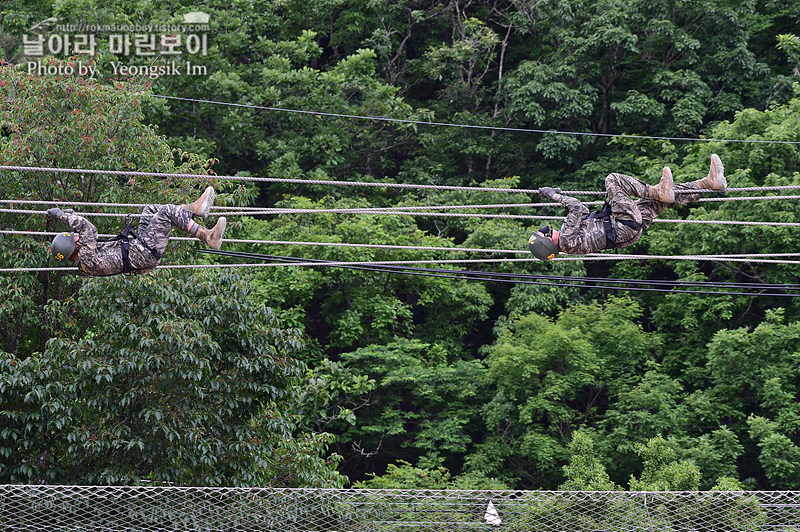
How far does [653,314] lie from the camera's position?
16.7 m

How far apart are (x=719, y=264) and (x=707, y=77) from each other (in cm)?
405

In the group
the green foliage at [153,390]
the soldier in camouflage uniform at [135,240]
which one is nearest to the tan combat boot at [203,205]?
the soldier in camouflage uniform at [135,240]

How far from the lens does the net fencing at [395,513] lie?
6750mm

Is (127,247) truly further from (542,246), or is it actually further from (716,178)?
(716,178)

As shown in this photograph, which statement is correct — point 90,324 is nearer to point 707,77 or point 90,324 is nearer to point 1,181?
point 1,181

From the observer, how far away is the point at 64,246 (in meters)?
6.57

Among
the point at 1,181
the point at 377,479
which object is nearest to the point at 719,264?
the point at 377,479

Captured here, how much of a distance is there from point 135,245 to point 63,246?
18.0 inches

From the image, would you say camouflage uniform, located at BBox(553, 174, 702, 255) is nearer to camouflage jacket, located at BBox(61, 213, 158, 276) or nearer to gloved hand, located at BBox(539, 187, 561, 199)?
gloved hand, located at BBox(539, 187, 561, 199)

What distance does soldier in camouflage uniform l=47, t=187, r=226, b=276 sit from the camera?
6633 mm

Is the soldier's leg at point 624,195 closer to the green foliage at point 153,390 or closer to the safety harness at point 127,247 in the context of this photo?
the safety harness at point 127,247

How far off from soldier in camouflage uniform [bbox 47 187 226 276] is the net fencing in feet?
4.87

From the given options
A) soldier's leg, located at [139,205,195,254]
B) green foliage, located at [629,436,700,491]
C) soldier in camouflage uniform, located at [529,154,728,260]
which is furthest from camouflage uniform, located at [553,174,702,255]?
green foliage, located at [629,436,700,491]

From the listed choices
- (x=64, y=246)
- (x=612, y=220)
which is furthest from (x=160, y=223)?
(x=612, y=220)
